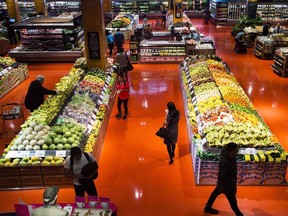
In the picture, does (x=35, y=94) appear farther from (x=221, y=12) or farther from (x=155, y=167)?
(x=221, y=12)

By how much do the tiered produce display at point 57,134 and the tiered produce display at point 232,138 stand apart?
225 centimetres

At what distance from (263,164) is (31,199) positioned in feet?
14.5

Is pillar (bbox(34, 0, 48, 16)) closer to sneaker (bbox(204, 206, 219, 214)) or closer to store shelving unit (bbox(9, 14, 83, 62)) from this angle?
store shelving unit (bbox(9, 14, 83, 62))

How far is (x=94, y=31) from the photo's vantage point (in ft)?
35.5

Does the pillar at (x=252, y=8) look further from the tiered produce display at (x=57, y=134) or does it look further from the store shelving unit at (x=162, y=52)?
the tiered produce display at (x=57, y=134)

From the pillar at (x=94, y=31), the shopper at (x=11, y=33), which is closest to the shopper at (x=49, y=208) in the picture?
the pillar at (x=94, y=31)

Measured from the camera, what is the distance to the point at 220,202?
19.0 ft

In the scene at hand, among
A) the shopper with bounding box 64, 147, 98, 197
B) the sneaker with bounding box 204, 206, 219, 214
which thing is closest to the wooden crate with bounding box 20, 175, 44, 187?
the shopper with bounding box 64, 147, 98, 197

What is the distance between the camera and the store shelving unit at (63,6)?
28.8m

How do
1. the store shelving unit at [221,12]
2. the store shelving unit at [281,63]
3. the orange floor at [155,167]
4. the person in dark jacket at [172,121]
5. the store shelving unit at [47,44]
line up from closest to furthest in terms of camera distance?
the orange floor at [155,167]
the person in dark jacket at [172,121]
the store shelving unit at [281,63]
the store shelving unit at [47,44]
the store shelving unit at [221,12]

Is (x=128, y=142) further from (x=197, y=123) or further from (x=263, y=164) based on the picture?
(x=263, y=164)

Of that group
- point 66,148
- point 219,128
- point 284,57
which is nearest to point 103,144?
point 66,148

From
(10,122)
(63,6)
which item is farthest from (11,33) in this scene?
(10,122)

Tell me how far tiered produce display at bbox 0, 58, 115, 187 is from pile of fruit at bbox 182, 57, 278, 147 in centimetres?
241
